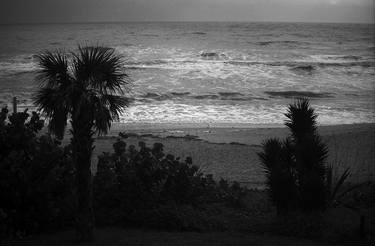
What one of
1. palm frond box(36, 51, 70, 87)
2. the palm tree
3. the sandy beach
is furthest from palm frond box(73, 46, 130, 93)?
the sandy beach

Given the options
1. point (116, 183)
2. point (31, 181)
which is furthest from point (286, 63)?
point (31, 181)

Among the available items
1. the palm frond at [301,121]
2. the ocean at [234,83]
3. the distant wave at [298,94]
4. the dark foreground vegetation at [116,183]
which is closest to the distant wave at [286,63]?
the ocean at [234,83]

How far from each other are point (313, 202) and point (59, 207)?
3.08 meters

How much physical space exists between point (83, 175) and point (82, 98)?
0.84 metres

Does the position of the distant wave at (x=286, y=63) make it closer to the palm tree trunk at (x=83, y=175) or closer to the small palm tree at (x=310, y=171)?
the small palm tree at (x=310, y=171)

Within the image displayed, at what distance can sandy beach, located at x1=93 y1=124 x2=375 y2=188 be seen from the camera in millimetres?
9227

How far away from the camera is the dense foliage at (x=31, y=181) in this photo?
505cm

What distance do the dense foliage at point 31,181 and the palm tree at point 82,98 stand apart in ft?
2.40

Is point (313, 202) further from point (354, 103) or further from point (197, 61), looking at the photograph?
point (197, 61)

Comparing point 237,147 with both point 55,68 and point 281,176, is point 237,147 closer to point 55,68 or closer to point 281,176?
point 281,176

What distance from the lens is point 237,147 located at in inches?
460

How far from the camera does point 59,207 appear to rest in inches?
215

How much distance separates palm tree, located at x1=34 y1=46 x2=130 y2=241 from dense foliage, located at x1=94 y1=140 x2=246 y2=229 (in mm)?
958

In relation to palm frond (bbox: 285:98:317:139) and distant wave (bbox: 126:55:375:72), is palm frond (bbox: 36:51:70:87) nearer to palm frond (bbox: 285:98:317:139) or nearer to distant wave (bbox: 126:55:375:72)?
palm frond (bbox: 285:98:317:139)
